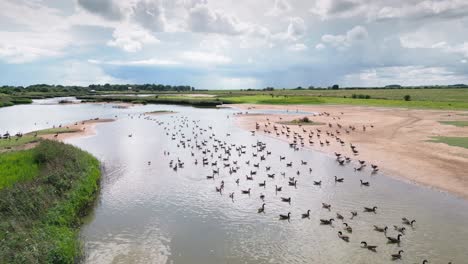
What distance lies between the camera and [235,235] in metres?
20.6

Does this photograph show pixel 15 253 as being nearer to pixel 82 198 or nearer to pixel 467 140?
pixel 82 198

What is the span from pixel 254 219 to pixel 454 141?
34.4 meters

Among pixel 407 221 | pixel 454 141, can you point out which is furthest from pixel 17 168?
pixel 454 141

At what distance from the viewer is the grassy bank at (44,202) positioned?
16062 millimetres

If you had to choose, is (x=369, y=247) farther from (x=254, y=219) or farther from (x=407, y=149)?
(x=407, y=149)

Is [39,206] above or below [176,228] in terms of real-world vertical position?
above

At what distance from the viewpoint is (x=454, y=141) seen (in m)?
46.1

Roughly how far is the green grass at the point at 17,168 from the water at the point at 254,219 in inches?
194

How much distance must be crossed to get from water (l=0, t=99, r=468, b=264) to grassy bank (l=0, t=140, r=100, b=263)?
1174mm

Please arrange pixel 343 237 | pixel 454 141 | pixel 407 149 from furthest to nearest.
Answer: pixel 454 141, pixel 407 149, pixel 343 237

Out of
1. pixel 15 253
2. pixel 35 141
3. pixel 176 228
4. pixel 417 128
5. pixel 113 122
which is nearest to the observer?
pixel 15 253

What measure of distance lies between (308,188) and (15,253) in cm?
2037

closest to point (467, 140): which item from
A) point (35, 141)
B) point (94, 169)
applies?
point (94, 169)

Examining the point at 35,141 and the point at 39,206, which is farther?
the point at 35,141
